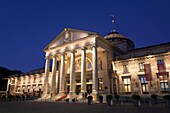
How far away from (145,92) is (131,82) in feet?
11.9

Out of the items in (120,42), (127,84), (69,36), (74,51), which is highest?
(120,42)

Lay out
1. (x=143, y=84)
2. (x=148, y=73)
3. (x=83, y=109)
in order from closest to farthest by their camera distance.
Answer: (x=83, y=109)
(x=148, y=73)
(x=143, y=84)

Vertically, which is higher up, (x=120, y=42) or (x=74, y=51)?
(x=120, y=42)

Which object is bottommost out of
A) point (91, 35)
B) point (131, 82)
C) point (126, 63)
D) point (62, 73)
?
point (131, 82)

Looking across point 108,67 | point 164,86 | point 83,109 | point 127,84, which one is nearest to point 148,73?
point 164,86

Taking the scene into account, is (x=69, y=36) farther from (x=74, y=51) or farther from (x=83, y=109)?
(x=83, y=109)

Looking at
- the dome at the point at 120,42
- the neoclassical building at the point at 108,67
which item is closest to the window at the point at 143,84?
the neoclassical building at the point at 108,67

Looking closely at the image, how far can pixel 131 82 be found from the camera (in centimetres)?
3344

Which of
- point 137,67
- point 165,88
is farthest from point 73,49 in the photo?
point 165,88

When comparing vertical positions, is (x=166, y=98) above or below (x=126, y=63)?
below

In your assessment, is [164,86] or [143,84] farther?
[143,84]

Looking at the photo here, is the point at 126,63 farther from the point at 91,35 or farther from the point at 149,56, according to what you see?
the point at 91,35

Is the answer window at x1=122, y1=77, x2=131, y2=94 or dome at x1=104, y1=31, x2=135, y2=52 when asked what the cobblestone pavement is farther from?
dome at x1=104, y1=31, x2=135, y2=52

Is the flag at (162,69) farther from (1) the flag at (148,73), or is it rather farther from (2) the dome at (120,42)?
(2) the dome at (120,42)
